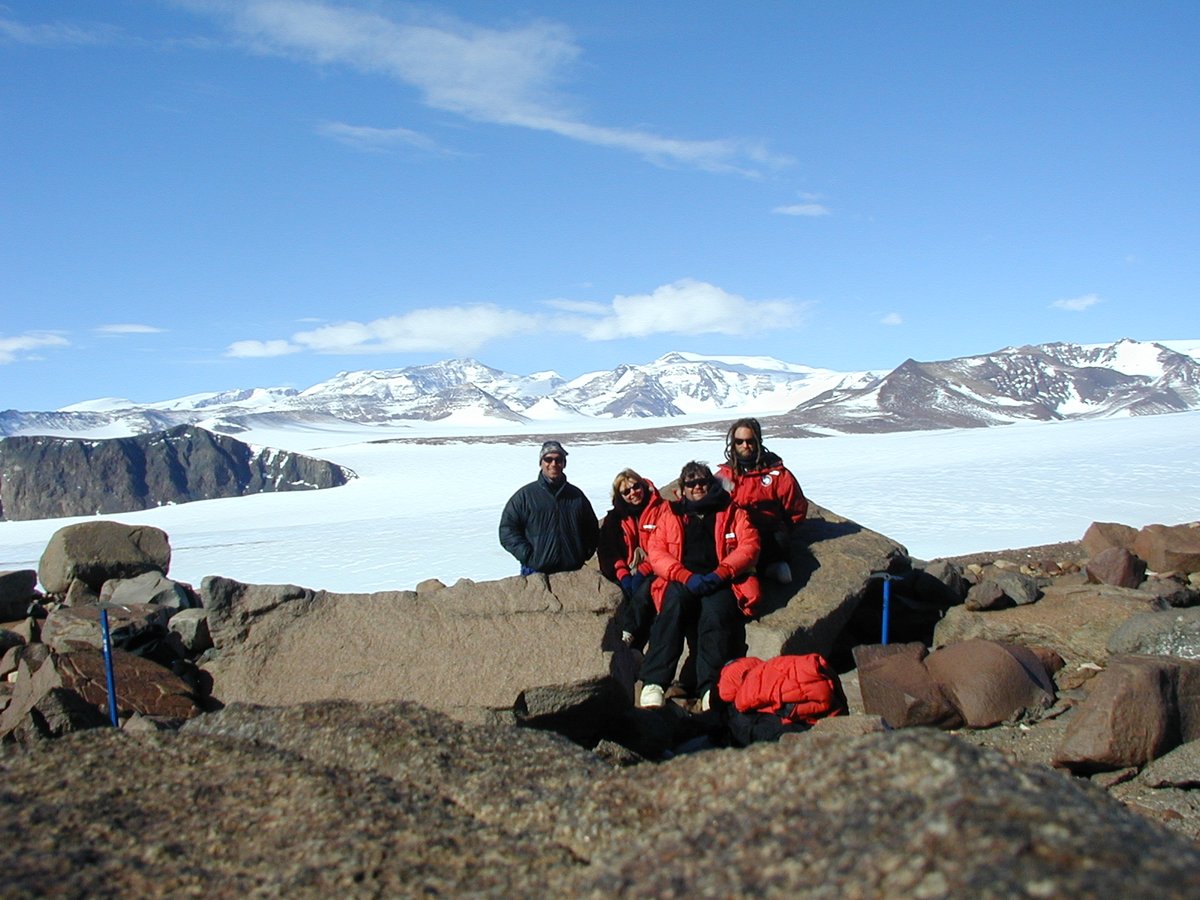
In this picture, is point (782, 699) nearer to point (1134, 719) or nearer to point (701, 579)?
point (701, 579)

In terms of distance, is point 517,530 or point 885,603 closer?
point 885,603

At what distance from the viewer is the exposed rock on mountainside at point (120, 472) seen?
4397 inches

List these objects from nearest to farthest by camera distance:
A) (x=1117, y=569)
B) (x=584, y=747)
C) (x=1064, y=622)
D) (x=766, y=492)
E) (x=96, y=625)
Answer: (x=584, y=747) → (x=1064, y=622) → (x=766, y=492) → (x=96, y=625) → (x=1117, y=569)

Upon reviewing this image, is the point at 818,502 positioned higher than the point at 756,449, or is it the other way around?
the point at 756,449

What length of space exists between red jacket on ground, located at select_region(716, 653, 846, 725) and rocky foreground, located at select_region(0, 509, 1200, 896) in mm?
373

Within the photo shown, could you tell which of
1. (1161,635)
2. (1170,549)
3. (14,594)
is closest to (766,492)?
(1161,635)

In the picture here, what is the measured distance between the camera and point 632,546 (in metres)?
6.96

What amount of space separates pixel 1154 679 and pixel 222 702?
5208 mm

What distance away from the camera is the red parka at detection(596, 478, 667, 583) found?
22.0 feet

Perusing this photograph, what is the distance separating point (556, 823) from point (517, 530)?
4521mm

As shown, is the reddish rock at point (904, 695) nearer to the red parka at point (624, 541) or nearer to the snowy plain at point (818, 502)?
the red parka at point (624, 541)

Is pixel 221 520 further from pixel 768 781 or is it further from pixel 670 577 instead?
pixel 768 781

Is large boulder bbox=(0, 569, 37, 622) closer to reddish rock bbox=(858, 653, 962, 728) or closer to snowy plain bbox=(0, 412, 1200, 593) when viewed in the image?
reddish rock bbox=(858, 653, 962, 728)

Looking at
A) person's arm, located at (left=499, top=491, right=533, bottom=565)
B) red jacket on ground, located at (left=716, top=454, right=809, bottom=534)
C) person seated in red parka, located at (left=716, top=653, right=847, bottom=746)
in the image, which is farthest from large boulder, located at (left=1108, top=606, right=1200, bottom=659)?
person's arm, located at (left=499, top=491, right=533, bottom=565)
